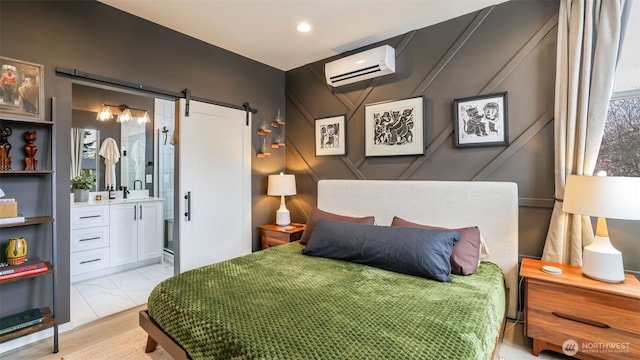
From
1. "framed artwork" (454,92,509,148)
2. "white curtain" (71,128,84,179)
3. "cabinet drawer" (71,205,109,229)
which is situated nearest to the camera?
"framed artwork" (454,92,509,148)

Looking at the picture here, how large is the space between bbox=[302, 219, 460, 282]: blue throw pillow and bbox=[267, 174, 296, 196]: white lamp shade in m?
1.06

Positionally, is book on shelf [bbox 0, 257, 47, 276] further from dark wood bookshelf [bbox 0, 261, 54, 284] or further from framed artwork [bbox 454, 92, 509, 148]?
framed artwork [bbox 454, 92, 509, 148]

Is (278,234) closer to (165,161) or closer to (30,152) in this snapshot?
(30,152)

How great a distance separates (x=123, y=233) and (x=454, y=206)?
156 inches

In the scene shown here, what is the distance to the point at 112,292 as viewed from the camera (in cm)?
318

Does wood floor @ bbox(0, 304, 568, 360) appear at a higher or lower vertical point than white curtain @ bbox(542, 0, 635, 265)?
lower

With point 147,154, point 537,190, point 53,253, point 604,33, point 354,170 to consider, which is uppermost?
point 604,33

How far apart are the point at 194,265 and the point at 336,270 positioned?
179cm

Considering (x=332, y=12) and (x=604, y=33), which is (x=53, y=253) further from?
(x=604, y=33)

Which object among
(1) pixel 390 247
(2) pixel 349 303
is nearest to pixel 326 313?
(2) pixel 349 303

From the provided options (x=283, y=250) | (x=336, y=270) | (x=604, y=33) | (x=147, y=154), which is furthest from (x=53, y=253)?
(x=604, y=33)

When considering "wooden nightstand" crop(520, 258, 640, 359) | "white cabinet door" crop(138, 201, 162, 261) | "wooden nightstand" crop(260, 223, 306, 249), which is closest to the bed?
"wooden nightstand" crop(520, 258, 640, 359)

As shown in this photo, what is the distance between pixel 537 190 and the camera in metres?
2.34

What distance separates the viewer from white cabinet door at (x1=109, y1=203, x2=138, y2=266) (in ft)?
12.2
